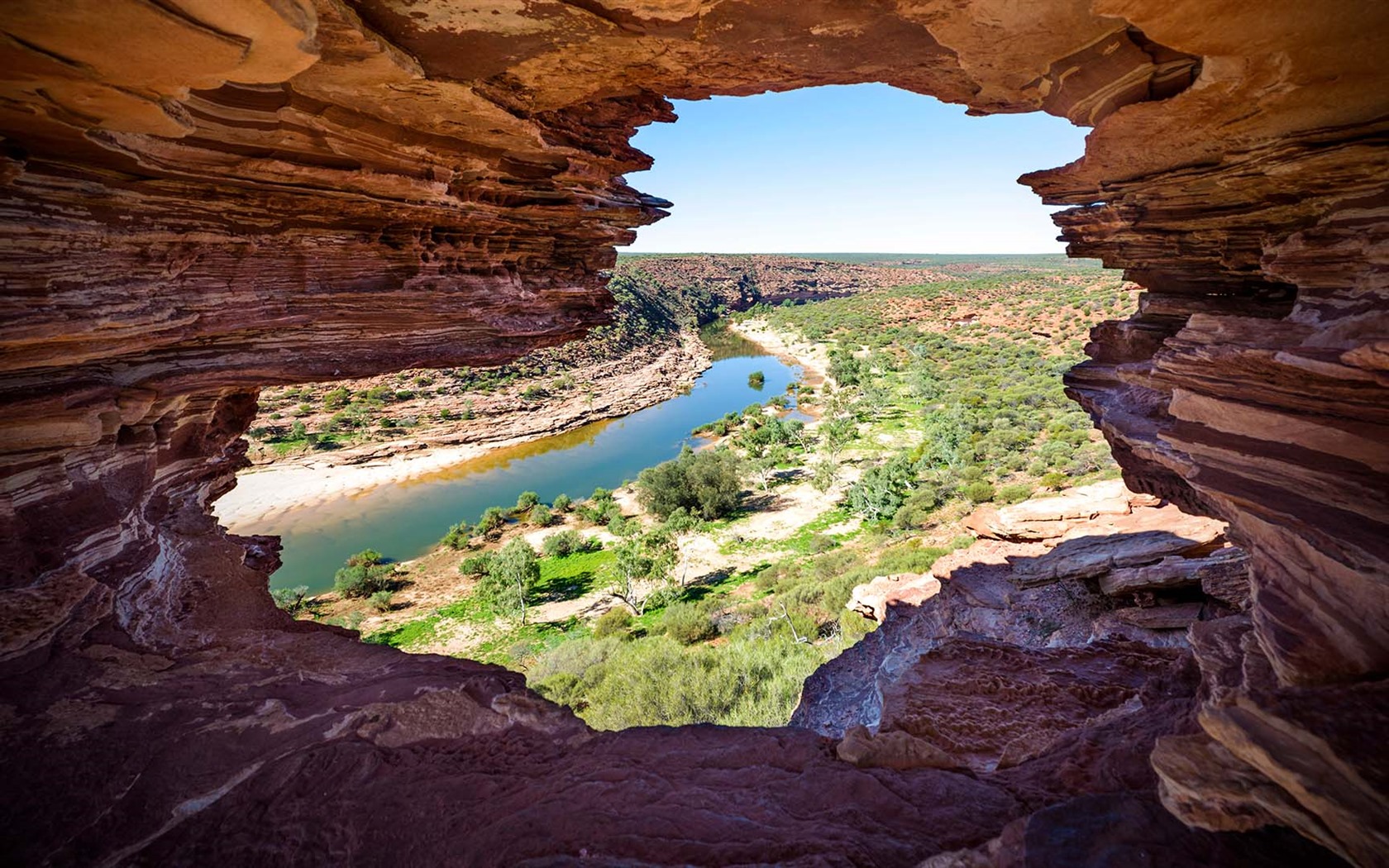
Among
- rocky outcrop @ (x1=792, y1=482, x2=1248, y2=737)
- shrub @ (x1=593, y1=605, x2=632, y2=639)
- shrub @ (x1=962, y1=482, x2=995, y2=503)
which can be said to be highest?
rocky outcrop @ (x1=792, y1=482, x2=1248, y2=737)

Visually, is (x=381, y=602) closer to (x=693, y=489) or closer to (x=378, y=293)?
(x=693, y=489)

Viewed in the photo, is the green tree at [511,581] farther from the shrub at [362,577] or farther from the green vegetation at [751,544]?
the shrub at [362,577]

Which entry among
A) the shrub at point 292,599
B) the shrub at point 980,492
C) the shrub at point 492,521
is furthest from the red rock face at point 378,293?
the shrub at point 492,521

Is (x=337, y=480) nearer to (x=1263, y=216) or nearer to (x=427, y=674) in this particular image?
(x=427, y=674)

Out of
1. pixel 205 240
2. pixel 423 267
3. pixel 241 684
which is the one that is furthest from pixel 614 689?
pixel 205 240

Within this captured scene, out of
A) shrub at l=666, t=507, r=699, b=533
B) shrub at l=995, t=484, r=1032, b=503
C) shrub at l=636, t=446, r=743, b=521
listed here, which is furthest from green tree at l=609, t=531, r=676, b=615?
shrub at l=995, t=484, r=1032, b=503

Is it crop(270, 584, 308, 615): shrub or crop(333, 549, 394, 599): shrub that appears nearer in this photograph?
crop(270, 584, 308, 615): shrub

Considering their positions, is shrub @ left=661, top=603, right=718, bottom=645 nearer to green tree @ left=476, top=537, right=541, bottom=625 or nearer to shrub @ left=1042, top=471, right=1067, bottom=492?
green tree @ left=476, top=537, right=541, bottom=625

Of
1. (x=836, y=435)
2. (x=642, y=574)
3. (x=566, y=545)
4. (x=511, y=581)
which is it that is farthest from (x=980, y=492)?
(x=511, y=581)
